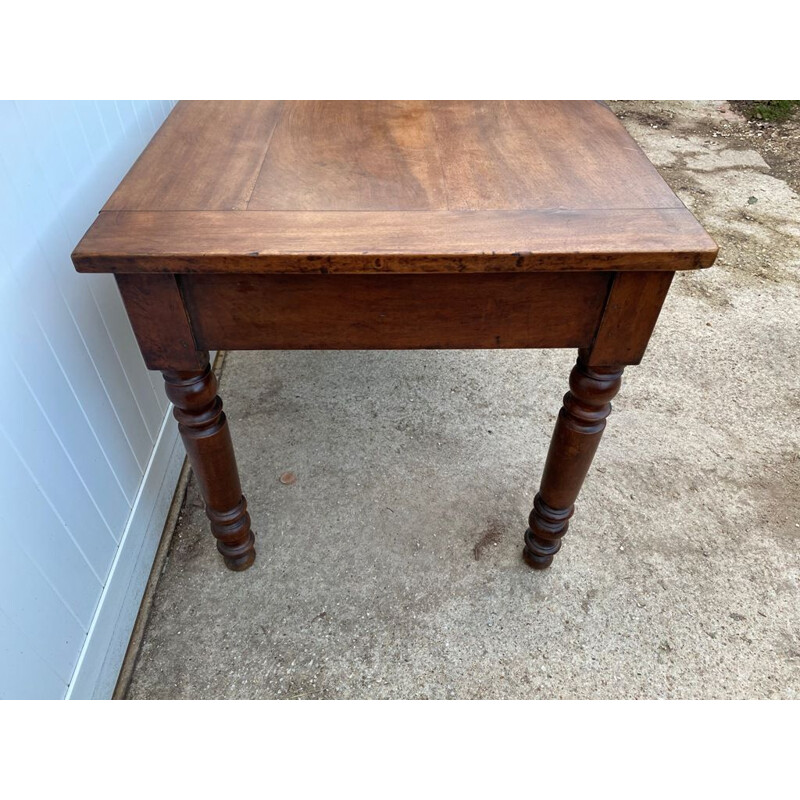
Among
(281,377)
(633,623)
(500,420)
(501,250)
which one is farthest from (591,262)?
(281,377)

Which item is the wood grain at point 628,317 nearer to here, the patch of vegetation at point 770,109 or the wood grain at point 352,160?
the wood grain at point 352,160

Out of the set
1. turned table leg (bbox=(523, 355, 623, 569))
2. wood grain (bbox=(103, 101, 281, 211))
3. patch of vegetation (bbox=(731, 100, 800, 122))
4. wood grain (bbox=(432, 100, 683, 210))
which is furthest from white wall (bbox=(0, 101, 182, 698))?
patch of vegetation (bbox=(731, 100, 800, 122))

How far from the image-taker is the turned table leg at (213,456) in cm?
97

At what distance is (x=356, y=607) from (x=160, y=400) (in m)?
0.63

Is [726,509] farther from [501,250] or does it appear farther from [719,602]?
[501,250]

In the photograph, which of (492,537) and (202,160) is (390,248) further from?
(492,537)

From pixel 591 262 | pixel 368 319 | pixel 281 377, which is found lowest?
pixel 281 377

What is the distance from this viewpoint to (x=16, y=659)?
2.70ft

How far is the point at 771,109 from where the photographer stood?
10.6 ft

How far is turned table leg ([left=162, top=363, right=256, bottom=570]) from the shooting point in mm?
969

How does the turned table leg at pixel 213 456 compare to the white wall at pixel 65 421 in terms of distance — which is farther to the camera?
the turned table leg at pixel 213 456

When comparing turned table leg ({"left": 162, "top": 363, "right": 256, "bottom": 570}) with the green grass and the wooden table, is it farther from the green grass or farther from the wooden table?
the green grass

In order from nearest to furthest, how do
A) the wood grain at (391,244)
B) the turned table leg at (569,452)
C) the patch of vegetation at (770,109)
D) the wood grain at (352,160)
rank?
the wood grain at (391,244) < the wood grain at (352,160) < the turned table leg at (569,452) < the patch of vegetation at (770,109)

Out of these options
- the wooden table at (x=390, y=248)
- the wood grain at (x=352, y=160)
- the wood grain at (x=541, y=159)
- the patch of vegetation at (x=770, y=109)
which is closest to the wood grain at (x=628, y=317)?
the wooden table at (x=390, y=248)
